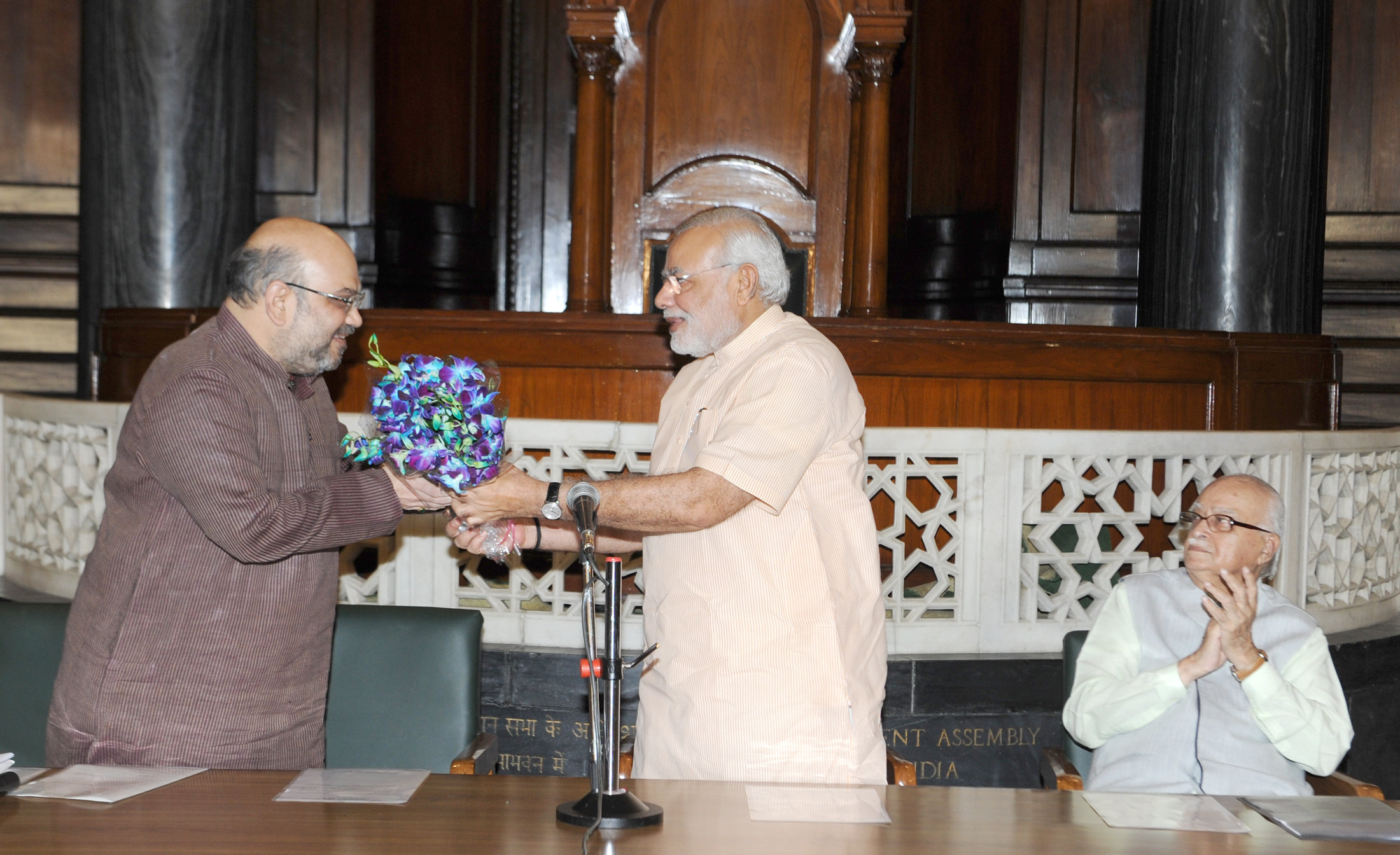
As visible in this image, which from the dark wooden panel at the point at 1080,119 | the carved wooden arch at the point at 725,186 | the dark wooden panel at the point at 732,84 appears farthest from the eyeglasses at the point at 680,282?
the dark wooden panel at the point at 1080,119

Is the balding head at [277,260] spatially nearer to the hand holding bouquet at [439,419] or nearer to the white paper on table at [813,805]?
the hand holding bouquet at [439,419]

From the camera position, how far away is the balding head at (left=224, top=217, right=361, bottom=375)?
7.37ft

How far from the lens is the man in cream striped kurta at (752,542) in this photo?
218 centimetres

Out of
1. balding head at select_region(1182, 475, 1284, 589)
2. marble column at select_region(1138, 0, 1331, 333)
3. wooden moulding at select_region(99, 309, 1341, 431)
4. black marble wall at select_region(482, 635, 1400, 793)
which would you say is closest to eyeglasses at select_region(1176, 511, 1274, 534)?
balding head at select_region(1182, 475, 1284, 589)

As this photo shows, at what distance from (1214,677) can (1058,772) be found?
15.1 inches

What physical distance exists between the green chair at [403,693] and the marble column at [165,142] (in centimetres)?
300

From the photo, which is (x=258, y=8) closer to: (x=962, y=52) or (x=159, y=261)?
(x=159, y=261)

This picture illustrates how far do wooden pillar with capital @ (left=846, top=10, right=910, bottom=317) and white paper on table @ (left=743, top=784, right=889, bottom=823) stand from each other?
423cm

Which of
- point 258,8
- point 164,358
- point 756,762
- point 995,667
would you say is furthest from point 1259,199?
point 258,8

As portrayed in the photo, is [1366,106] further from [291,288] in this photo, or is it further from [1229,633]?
[291,288]

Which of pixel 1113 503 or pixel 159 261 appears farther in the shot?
pixel 159 261

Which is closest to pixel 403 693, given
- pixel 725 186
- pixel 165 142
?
pixel 165 142

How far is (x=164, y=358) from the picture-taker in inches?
87.3

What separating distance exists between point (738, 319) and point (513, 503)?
549 millimetres
